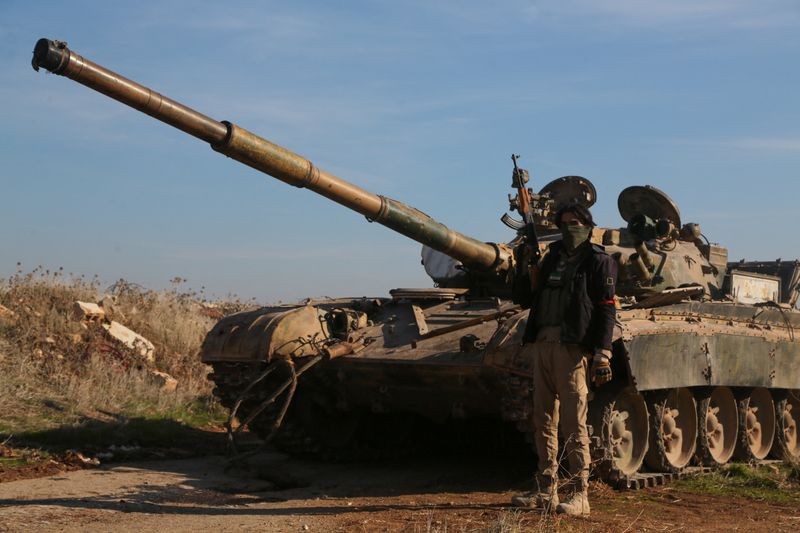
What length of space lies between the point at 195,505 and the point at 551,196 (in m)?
5.63

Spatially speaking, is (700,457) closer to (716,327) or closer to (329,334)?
(716,327)

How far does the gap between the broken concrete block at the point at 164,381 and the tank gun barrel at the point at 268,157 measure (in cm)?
589

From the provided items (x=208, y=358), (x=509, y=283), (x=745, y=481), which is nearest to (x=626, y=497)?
(x=745, y=481)

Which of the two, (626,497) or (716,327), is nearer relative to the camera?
(626,497)

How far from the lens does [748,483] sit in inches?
377

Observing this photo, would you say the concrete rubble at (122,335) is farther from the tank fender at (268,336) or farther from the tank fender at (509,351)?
the tank fender at (509,351)

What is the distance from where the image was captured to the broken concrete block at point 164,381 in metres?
14.2

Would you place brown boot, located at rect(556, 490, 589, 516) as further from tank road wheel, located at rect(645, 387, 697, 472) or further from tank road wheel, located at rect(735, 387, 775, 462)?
tank road wheel, located at rect(735, 387, 775, 462)

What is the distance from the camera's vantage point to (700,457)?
10.4m

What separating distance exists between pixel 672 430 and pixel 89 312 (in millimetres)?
8676

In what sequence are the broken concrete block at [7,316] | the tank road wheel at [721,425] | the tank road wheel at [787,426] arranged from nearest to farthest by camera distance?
the tank road wheel at [721,425] → the tank road wheel at [787,426] → the broken concrete block at [7,316]

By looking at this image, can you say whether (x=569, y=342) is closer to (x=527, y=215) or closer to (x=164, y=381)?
(x=527, y=215)

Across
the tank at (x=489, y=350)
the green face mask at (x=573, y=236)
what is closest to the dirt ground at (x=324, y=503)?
the tank at (x=489, y=350)

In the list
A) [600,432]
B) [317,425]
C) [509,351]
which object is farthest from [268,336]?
[600,432]
